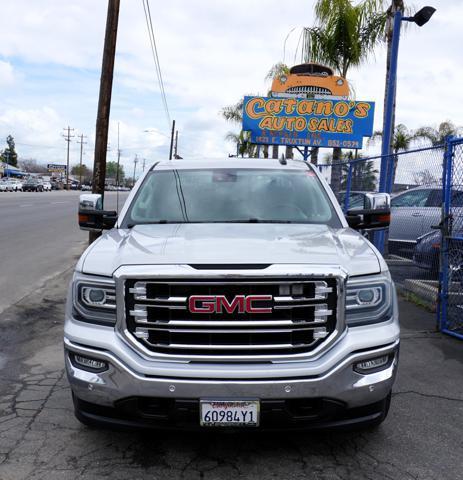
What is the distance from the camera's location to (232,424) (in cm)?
298

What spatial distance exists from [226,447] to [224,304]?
103 cm

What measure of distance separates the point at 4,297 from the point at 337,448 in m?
5.85

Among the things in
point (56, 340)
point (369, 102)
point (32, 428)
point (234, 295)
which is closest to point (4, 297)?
point (56, 340)

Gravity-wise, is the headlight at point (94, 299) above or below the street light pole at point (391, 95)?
below

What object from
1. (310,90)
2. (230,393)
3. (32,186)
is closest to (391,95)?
(310,90)

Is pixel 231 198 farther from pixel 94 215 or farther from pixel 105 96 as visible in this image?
pixel 105 96

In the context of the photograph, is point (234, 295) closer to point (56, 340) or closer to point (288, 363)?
point (288, 363)

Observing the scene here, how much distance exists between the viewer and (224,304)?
3035mm

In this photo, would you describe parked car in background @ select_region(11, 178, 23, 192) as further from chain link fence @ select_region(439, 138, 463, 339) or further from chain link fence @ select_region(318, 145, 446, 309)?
chain link fence @ select_region(439, 138, 463, 339)

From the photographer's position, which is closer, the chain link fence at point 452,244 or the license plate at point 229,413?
the license plate at point 229,413

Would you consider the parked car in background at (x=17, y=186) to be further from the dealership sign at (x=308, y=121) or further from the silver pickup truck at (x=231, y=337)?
the silver pickup truck at (x=231, y=337)

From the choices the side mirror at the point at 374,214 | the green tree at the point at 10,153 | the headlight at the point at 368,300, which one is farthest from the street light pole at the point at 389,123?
the green tree at the point at 10,153

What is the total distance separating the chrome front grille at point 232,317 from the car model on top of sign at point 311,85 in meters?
14.5

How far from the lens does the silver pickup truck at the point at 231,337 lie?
2.95 m
